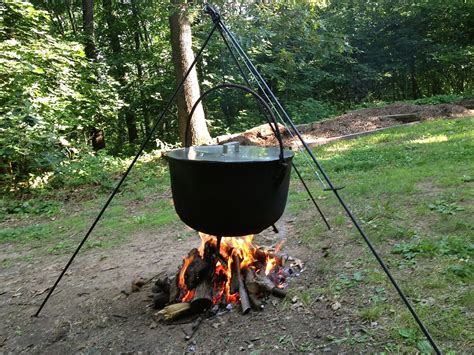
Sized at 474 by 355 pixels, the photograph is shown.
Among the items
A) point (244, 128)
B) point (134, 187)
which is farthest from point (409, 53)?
point (134, 187)

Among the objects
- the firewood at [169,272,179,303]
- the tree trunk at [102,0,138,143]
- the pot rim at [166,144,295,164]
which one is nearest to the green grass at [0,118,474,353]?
the firewood at [169,272,179,303]

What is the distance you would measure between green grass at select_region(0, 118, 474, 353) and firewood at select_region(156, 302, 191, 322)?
812 mm

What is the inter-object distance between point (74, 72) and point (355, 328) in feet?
26.7

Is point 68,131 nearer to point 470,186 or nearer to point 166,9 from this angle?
point 166,9

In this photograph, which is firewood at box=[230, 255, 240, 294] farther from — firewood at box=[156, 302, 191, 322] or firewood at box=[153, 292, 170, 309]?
firewood at box=[153, 292, 170, 309]

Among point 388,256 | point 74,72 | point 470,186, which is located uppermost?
point 74,72

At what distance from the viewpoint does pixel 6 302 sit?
119 inches

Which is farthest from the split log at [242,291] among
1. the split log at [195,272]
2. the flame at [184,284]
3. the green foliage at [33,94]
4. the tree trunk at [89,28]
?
the tree trunk at [89,28]

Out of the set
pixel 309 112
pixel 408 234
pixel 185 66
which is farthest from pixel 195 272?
pixel 309 112

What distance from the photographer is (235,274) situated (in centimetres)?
270

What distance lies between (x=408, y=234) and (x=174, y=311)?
212 centimetres

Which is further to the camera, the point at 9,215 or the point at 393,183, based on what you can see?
Result: the point at 9,215

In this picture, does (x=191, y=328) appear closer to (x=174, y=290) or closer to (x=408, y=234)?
(x=174, y=290)

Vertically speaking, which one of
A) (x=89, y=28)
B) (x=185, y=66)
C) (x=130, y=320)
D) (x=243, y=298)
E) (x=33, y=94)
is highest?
(x=89, y=28)
